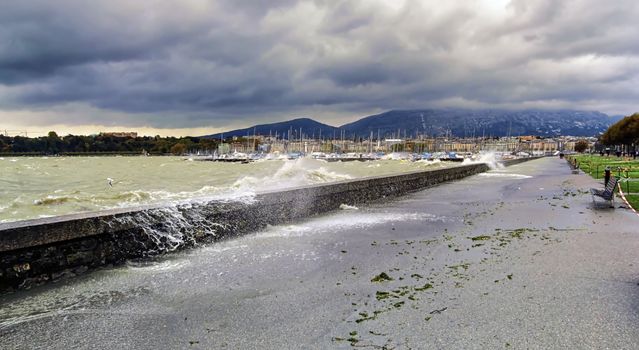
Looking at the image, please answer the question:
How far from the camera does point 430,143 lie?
196125 millimetres

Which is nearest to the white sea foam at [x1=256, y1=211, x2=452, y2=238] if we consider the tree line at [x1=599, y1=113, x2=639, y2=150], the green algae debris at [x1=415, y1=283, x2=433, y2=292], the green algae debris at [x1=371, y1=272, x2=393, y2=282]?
the green algae debris at [x1=371, y1=272, x2=393, y2=282]

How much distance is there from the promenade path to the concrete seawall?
0.31 m

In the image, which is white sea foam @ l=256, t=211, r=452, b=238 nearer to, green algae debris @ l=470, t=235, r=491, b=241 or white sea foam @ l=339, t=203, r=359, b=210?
white sea foam @ l=339, t=203, r=359, b=210

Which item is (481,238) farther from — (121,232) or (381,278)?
(121,232)

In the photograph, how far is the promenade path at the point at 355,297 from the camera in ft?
13.6

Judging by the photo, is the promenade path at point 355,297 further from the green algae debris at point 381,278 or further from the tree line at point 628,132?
the tree line at point 628,132

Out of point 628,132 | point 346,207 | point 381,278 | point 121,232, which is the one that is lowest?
point 346,207

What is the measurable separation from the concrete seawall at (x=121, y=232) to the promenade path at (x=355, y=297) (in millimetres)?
314

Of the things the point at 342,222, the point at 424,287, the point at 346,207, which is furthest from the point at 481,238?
the point at 346,207

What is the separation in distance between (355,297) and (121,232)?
3.73m

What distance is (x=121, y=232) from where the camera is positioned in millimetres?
6969

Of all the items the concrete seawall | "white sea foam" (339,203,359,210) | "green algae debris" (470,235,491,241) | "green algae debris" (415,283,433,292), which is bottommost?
"white sea foam" (339,203,359,210)

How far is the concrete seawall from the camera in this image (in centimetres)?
566

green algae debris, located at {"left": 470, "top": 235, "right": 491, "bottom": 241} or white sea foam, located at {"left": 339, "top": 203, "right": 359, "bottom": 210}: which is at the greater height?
green algae debris, located at {"left": 470, "top": 235, "right": 491, "bottom": 241}
